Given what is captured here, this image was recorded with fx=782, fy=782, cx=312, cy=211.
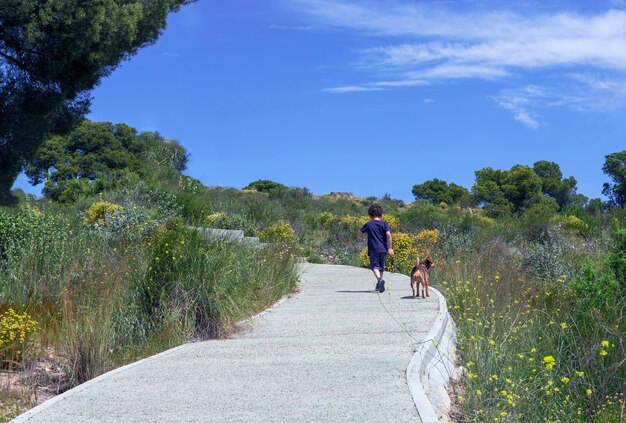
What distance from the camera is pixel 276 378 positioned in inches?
314

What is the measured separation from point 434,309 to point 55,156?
1882 inches

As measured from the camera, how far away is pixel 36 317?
10586 millimetres

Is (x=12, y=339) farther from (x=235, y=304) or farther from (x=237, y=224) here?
(x=237, y=224)

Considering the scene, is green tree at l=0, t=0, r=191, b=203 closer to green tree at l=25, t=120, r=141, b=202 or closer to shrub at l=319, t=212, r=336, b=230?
shrub at l=319, t=212, r=336, b=230

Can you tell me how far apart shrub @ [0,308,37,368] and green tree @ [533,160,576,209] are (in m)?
53.1

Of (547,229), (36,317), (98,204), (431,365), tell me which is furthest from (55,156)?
(431,365)

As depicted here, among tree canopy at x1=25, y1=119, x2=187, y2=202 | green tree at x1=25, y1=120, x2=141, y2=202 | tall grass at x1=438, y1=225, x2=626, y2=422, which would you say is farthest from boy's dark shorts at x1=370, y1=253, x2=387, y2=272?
green tree at x1=25, y1=120, x2=141, y2=202

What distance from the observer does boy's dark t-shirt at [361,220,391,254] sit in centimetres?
1483

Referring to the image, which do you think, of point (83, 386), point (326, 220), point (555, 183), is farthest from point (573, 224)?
point (555, 183)

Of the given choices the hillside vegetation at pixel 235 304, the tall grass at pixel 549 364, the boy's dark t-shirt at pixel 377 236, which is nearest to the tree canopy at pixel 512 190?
the hillside vegetation at pixel 235 304

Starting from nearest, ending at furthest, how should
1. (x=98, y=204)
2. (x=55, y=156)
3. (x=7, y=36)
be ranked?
1. (x=7, y=36)
2. (x=98, y=204)
3. (x=55, y=156)

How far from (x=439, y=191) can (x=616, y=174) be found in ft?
54.6

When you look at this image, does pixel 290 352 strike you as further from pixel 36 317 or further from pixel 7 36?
pixel 7 36

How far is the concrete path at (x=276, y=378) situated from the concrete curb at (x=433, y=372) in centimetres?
11
